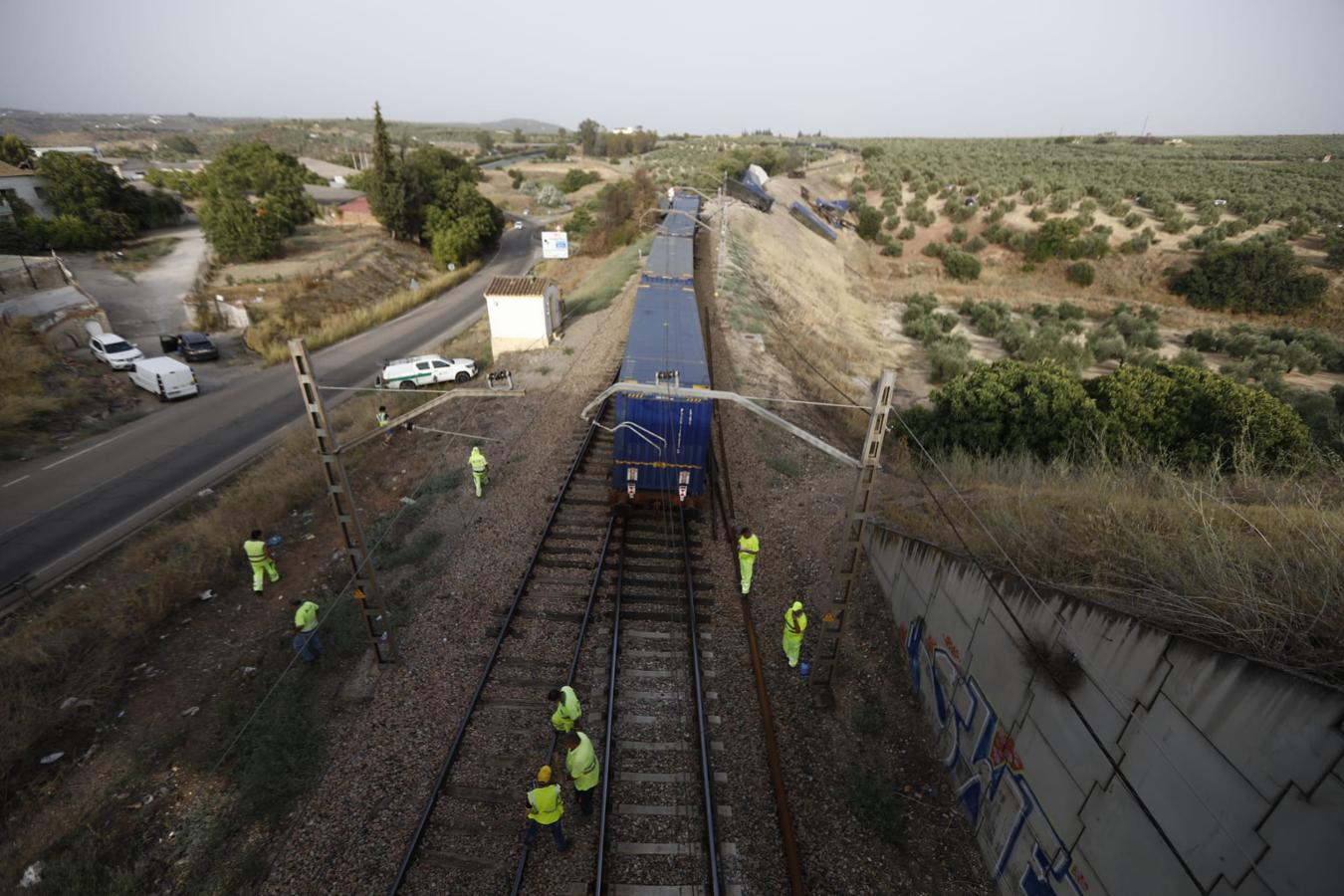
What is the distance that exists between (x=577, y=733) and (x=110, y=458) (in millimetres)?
23467

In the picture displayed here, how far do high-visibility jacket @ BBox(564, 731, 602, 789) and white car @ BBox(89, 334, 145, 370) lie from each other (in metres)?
31.9

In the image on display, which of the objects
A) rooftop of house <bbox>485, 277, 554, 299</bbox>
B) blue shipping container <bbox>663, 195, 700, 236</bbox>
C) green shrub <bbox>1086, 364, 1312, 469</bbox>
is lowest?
rooftop of house <bbox>485, 277, 554, 299</bbox>

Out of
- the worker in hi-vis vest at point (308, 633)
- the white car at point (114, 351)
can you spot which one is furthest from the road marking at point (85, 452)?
the worker in hi-vis vest at point (308, 633)

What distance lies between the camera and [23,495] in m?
18.2

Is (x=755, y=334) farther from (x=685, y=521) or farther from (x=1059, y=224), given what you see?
(x=1059, y=224)

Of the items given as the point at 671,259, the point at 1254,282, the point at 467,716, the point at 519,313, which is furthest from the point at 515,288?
the point at 1254,282

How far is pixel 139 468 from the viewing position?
20266 mm

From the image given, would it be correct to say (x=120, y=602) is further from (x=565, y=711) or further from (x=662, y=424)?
(x=662, y=424)

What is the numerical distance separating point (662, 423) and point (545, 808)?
7.88 meters

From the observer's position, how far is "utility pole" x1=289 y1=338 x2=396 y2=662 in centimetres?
810

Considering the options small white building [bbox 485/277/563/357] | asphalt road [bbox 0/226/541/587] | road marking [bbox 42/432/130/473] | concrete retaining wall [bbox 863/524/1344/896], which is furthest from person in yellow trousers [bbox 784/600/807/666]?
road marking [bbox 42/432/130/473]

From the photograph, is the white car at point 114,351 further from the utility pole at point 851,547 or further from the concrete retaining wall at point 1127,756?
the concrete retaining wall at point 1127,756

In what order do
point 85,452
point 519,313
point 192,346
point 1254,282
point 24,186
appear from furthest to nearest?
point 24,186
point 1254,282
point 192,346
point 519,313
point 85,452

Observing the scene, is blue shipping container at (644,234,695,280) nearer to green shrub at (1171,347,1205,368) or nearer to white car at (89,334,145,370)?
green shrub at (1171,347,1205,368)
